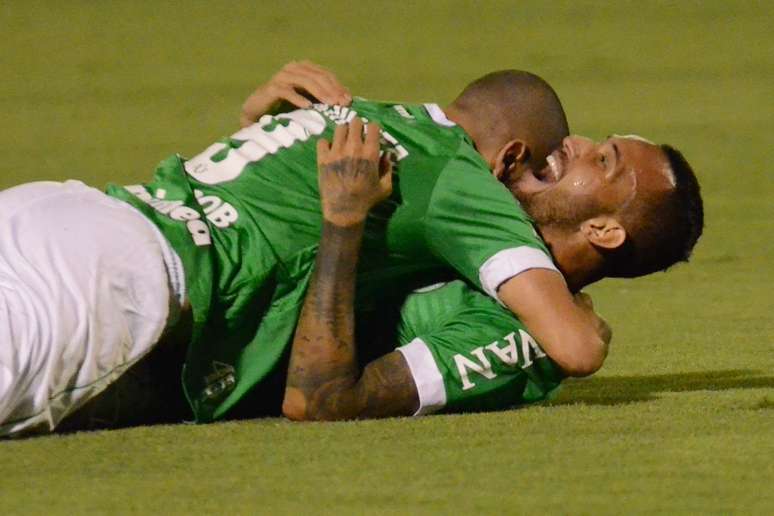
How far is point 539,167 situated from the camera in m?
4.54

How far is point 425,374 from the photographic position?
417cm

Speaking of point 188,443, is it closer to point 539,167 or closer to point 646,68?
point 539,167

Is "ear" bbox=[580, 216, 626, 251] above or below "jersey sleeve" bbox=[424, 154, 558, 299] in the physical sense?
below

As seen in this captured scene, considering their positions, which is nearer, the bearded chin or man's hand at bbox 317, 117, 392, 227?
man's hand at bbox 317, 117, 392, 227

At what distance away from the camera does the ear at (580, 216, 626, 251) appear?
173 inches

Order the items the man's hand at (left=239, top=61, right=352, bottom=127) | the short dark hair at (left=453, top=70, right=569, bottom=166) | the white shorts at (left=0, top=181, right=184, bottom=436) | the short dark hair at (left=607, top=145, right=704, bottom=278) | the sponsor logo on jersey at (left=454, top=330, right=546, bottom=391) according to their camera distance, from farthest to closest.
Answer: the man's hand at (left=239, top=61, right=352, bottom=127) < the short dark hair at (left=453, top=70, right=569, bottom=166) < the short dark hair at (left=607, top=145, right=704, bottom=278) < the sponsor logo on jersey at (left=454, top=330, right=546, bottom=391) < the white shorts at (left=0, top=181, right=184, bottom=436)

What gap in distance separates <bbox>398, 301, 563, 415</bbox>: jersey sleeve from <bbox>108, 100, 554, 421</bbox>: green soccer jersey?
0.36 ft

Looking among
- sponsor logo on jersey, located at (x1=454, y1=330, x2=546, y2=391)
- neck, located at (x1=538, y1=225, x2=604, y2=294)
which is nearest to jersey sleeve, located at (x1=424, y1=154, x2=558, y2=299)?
sponsor logo on jersey, located at (x1=454, y1=330, x2=546, y2=391)

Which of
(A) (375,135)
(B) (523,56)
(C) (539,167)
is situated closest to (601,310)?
(C) (539,167)

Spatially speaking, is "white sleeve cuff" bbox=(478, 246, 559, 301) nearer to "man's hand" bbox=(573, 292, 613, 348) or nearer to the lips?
"man's hand" bbox=(573, 292, 613, 348)

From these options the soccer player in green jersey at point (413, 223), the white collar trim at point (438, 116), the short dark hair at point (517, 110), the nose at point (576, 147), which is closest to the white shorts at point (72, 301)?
the soccer player in green jersey at point (413, 223)

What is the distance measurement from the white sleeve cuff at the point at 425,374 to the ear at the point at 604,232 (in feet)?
1.65

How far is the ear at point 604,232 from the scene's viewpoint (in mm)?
4402

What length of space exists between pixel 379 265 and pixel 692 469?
0.97 m
